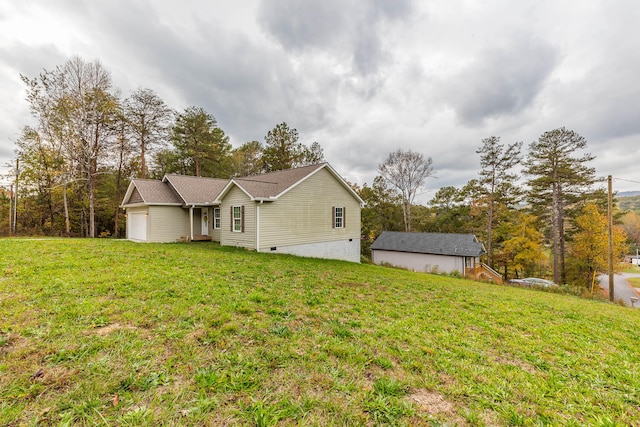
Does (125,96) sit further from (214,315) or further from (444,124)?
(444,124)

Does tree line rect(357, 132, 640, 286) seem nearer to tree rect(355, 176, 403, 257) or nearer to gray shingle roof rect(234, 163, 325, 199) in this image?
tree rect(355, 176, 403, 257)

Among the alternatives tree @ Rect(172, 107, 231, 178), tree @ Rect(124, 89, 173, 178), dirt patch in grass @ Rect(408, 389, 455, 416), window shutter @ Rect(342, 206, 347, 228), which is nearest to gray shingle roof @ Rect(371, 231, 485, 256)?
window shutter @ Rect(342, 206, 347, 228)

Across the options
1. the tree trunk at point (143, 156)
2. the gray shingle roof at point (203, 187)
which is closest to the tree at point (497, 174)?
the gray shingle roof at point (203, 187)

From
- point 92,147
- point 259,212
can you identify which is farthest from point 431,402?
point 92,147

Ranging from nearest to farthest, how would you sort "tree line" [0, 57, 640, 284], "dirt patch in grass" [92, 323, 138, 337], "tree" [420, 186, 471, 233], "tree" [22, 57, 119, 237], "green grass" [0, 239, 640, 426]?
"green grass" [0, 239, 640, 426]
"dirt patch in grass" [92, 323, 138, 337]
"tree" [22, 57, 119, 237]
"tree line" [0, 57, 640, 284]
"tree" [420, 186, 471, 233]

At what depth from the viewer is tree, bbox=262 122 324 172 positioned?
27.7 metres

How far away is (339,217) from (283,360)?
45.4ft

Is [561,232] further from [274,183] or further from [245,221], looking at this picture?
[245,221]

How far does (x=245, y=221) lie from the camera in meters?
12.8

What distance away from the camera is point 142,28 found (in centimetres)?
1076

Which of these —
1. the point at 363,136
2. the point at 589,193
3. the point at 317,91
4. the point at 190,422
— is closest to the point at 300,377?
the point at 190,422

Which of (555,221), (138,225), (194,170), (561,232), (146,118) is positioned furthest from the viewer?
(194,170)

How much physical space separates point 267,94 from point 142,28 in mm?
7064

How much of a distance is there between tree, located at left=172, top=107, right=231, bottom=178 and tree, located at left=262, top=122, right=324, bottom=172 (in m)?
5.11
